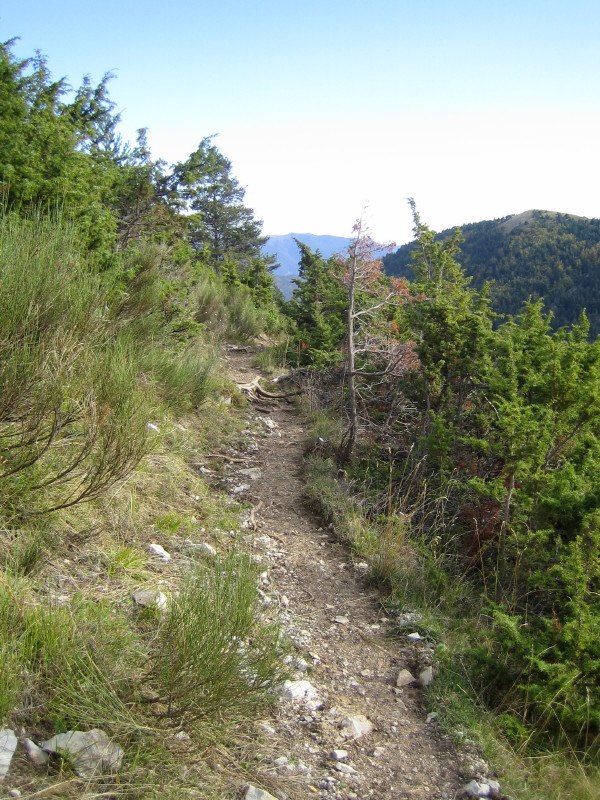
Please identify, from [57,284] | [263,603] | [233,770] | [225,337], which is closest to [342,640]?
[263,603]

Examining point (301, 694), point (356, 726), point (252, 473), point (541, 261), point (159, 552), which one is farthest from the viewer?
point (541, 261)

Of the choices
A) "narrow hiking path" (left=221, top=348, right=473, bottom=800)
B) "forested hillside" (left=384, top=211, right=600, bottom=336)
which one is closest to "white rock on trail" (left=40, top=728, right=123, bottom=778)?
"narrow hiking path" (left=221, top=348, right=473, bottom=800)

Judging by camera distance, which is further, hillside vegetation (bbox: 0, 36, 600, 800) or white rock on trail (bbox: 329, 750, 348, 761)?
white rock on trail (bbox: 329, 750, 348, 761)

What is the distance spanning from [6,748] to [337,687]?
1.70m

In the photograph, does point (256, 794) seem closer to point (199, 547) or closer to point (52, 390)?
point (199, 547)

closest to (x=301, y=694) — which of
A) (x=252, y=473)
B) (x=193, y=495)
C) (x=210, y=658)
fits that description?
(x=210, y=658)

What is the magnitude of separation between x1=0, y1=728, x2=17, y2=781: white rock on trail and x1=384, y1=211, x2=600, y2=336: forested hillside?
147ft

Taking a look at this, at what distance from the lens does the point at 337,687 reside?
2.91m

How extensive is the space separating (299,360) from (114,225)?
18.8 ft

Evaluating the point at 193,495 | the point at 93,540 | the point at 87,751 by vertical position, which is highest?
the point at 93,540

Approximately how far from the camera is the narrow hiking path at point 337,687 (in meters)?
2.29

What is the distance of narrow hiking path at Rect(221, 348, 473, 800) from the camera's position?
2.29 metres

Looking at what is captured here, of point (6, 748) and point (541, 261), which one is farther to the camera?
point (541, 261)

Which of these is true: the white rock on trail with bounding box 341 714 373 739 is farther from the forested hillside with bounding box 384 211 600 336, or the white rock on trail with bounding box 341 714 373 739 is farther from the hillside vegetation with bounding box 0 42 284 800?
the forested hillside with bounding box 384 211 600 336
